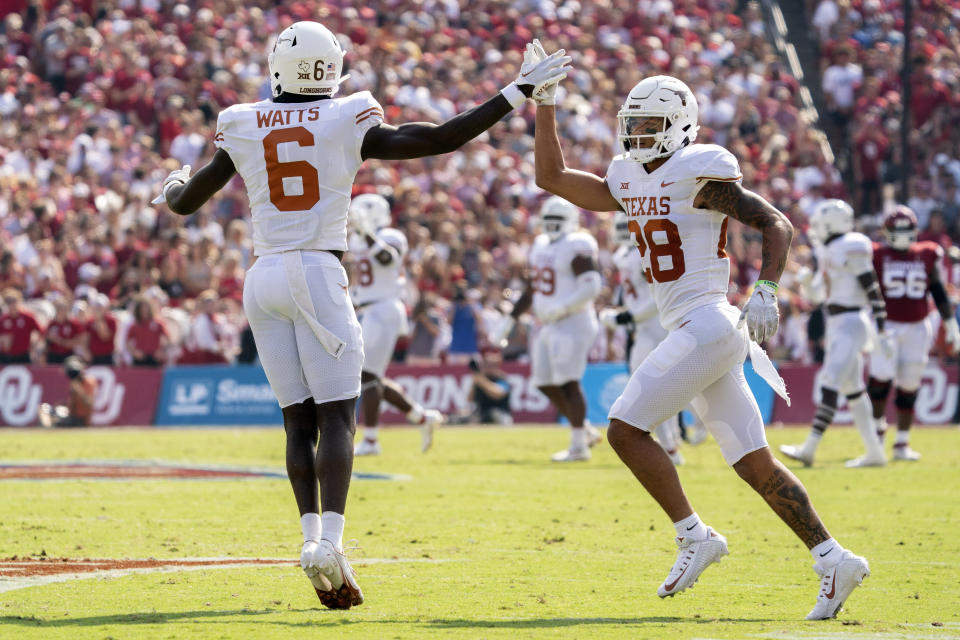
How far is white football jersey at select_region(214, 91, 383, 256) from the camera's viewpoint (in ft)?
20.5

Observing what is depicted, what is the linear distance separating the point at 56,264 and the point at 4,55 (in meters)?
4.74

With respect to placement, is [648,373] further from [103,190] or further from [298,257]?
[103,190]

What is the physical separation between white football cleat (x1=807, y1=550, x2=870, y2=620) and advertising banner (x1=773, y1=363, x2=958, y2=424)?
13862mm

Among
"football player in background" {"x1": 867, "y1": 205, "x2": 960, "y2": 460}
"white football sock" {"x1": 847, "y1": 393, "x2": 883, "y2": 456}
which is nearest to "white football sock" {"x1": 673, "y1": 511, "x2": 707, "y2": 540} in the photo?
"white football sock" {"x1": 847, "y1": 393, "x2": 883, "y2": 456}

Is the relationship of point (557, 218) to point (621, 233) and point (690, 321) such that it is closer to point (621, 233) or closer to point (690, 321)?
point (621, 233)

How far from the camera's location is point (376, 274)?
14.8 metres

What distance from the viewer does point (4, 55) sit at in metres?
22.0

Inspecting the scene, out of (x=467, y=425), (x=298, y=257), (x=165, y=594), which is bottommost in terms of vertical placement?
(x=467, y=425)

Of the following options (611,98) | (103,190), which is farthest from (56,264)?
(611,98)

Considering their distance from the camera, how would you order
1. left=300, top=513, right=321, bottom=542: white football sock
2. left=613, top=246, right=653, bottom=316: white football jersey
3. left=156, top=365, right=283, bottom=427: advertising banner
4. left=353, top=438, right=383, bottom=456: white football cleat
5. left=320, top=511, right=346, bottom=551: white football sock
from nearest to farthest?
left=320, top=511, right=346, bottom=551: white football sock → left=300, top=513, right=321, bottom=542: white football sock → left=613, top=246, right=653, bottom=316: white football jersey → left=353, top=438, right=383, bottom=456: white football cleat → left=156, top=365, right=283, bottom=427: advertising banner

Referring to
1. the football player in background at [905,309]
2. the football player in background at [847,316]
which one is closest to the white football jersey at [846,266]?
the football player in background at [847,316]

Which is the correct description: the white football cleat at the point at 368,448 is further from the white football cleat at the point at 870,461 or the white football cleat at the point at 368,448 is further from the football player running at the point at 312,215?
the football player running at the point at 312,215

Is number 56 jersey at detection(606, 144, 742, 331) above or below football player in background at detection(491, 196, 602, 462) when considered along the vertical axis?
above

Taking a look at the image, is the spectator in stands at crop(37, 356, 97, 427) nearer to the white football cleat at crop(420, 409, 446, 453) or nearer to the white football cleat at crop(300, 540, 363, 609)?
the white football cleat at crop(420, 409, 446, 453)
